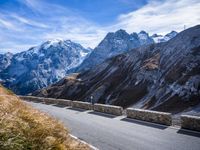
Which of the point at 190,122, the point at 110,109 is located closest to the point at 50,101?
the point at 110,109

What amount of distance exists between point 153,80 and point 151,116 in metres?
41.2

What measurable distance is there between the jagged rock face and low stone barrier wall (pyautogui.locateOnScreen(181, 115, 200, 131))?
22244 millimetres

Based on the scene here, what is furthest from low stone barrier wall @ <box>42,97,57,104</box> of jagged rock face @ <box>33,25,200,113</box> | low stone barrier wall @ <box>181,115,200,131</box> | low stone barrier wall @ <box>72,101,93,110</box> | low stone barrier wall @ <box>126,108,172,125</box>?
low stone barrier wall @ <box>181,115,200,131</box>

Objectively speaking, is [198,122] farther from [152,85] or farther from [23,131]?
[152,85]

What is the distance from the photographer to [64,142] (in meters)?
9.97

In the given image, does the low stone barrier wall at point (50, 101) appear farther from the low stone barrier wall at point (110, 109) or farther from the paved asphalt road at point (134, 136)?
the paved asphalt road at point (134, 136)

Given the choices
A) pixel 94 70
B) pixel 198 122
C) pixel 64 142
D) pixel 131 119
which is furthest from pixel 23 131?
pixel 94 70

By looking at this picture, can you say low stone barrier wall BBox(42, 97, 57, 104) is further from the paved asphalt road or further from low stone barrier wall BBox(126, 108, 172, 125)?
the paved asphalt road

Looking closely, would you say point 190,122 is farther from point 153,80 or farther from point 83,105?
point 153,80

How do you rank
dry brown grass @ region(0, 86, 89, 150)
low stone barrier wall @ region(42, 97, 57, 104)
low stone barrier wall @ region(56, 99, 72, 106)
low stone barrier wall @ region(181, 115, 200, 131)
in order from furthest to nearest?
low stone barrier wall @ region(42, 97, 57, 104), low stone barrier wall @ region(56, 99, 72, 106), low stone barrier wall @ region(181, 115, 200, 131), dry brown grass @ region(0, 86, 89, 150)

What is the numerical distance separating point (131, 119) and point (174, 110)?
2022 centimetres

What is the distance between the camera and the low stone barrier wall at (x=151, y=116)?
59.8 feet

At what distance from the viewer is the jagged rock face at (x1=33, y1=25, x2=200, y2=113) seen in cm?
4462

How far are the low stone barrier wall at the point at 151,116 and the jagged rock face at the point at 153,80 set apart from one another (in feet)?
60.1
